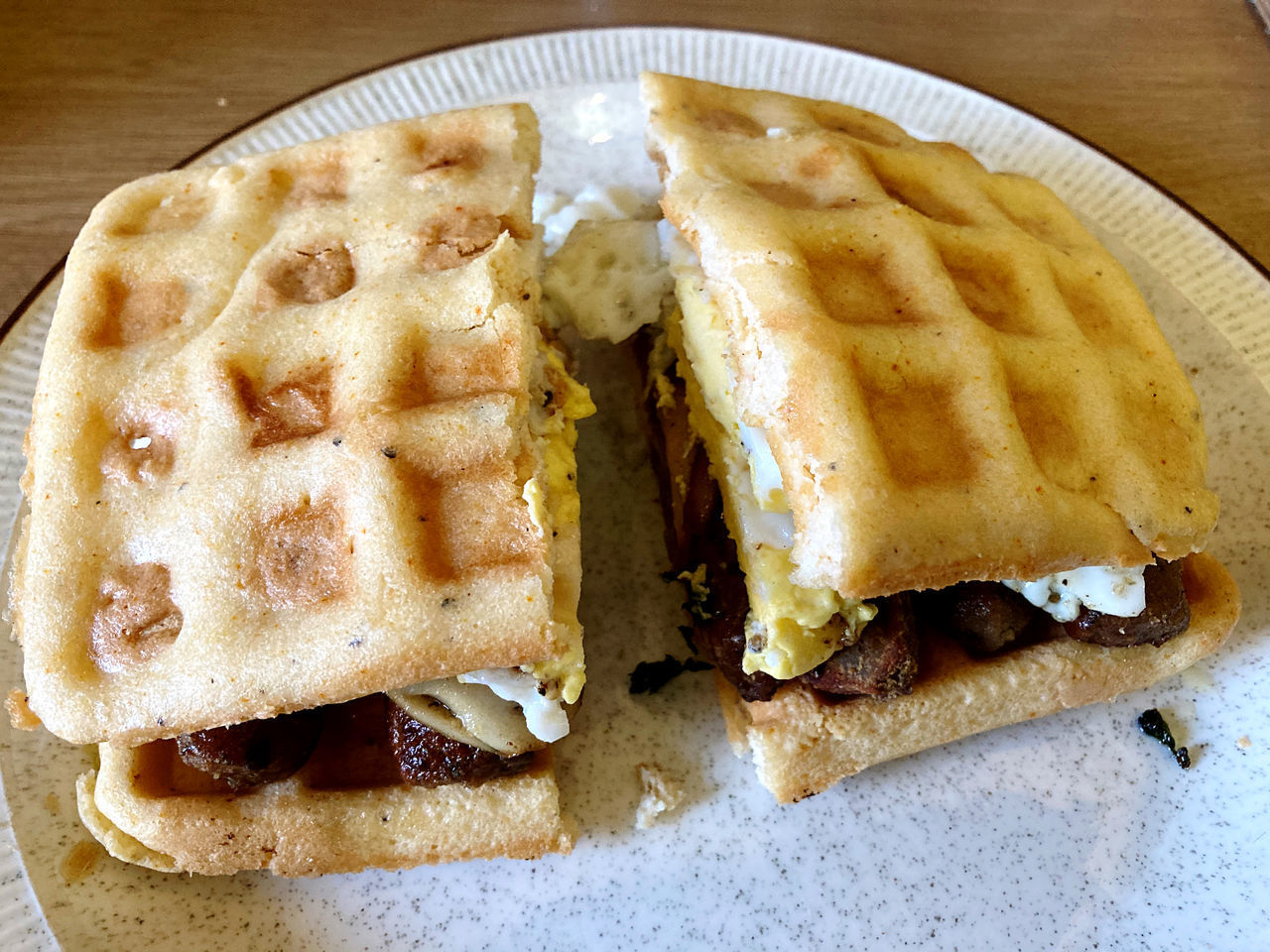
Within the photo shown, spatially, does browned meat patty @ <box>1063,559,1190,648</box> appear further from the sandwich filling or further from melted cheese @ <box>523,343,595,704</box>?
melted cheese @ <box>523,343,595,704</box>

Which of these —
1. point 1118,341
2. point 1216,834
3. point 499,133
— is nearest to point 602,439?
point 499,133

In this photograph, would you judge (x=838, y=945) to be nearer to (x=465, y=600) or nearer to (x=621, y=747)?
(x=621, y=747)

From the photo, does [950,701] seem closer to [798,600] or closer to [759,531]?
[798,600]

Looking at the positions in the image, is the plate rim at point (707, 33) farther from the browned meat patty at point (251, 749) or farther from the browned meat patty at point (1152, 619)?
the browned meat patty at point (251, 749)

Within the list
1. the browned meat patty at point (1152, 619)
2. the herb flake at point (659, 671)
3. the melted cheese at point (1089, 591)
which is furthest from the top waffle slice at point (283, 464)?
the browned meat patty at point (1152, 619)

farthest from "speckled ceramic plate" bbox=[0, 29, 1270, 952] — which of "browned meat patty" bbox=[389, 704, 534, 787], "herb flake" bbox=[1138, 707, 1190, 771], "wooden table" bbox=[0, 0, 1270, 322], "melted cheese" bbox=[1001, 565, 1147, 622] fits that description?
"wooden table" bbox=[0, 0, 1270, 322]

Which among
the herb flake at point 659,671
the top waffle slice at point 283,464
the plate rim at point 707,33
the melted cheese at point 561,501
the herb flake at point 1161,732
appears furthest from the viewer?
the plate rim at point 707,33
